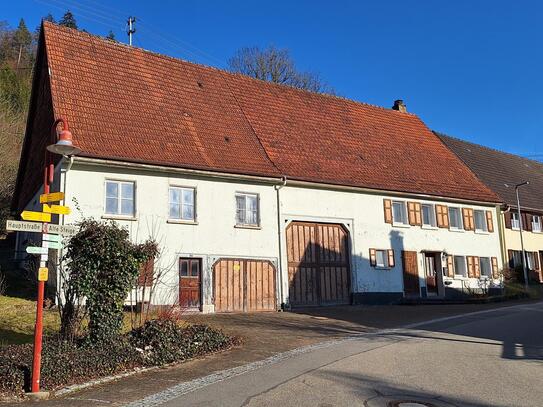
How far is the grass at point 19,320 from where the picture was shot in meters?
12.4

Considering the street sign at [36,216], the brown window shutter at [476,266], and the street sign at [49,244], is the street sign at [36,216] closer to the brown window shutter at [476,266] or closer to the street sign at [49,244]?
the street sign at [49,244]

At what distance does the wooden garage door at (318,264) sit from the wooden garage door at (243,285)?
120cm

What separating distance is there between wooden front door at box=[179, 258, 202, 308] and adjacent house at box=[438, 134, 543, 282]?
2064 cm

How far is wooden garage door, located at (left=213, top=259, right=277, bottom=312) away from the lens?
20875 mm

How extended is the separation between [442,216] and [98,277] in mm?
21336

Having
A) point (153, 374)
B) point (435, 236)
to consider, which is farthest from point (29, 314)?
point (435, 236)

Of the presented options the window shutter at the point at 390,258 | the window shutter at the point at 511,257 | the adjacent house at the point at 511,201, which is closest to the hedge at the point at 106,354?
the window shutter at the point at 390,258

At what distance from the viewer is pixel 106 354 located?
10.2 meters

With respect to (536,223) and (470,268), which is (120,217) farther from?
(536,223)

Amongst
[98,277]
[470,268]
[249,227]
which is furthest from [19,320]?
[470,268]

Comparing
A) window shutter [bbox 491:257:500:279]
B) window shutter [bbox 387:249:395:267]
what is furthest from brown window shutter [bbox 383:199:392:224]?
window shutter [bbox 491:257:500:279]

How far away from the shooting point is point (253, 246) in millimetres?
21984

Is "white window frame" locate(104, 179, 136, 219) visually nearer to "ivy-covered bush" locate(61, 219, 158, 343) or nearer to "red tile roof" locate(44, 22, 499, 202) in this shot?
"red tile roof" locate(44, 22, 499, 202)

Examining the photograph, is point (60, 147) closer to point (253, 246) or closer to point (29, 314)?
point (29, 314)
